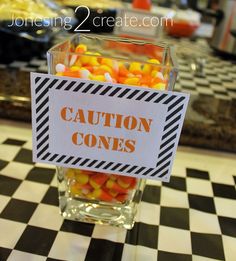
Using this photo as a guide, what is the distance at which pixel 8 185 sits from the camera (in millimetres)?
563

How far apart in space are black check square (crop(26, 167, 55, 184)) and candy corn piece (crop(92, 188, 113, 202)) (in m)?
0.14

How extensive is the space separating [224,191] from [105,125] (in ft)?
1.07

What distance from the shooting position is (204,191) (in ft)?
2.00

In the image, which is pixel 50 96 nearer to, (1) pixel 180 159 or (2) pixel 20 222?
(2) pixel 20 222

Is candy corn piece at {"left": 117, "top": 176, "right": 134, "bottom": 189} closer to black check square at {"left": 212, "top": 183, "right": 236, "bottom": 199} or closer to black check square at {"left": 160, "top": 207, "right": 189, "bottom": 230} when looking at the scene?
black check square at {"left": 160, "top": 207, "right": 189, "bottom": 230}

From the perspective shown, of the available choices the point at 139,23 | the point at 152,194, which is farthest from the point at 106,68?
the point at 139,23

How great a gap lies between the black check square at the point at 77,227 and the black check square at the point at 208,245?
0.52 feet

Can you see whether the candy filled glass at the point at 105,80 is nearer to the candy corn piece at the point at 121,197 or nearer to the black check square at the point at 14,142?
the candy corn piece at the point at 121,197

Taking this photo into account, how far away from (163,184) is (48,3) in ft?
2.55

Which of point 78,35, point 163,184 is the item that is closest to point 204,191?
point 163,184

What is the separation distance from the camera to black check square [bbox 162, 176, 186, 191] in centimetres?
61

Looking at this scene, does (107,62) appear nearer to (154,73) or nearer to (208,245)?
(154,73)

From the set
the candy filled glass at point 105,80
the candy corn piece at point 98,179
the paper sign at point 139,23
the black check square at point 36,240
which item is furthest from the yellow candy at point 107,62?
the paper sign at point 139,23

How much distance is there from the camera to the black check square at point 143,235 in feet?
1.56
